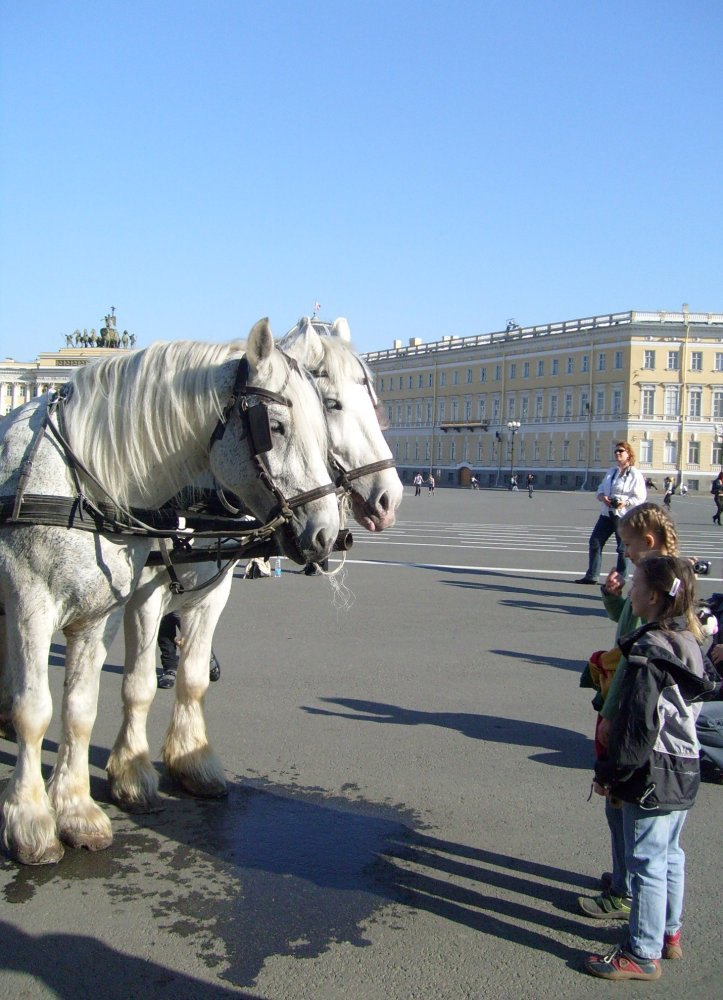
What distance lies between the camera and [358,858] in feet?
13.0

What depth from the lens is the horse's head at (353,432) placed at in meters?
5.09

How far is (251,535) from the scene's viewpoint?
399 cm

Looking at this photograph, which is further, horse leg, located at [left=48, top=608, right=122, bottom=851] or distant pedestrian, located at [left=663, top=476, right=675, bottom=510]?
A: distant pedestrian, located at [left=663, top=476, right=675, bottom=510]

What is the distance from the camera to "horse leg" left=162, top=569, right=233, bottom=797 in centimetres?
468

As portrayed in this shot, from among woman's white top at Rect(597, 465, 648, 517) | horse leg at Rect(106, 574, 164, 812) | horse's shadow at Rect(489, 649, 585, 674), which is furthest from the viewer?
woman's white top at Rect(597, 465, 648, 517)

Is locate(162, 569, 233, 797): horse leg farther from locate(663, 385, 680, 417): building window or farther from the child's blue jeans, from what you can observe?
locate(663, 385, 680, 417): building window

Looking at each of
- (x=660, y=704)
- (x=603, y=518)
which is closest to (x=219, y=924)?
(x=660, y=704)

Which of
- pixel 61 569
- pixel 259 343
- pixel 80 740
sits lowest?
pixel 80 740

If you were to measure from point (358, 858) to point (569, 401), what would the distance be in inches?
3554

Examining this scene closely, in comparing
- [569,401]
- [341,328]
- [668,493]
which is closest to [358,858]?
[341,328]

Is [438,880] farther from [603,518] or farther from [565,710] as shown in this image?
[603,518]

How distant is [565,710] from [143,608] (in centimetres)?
330

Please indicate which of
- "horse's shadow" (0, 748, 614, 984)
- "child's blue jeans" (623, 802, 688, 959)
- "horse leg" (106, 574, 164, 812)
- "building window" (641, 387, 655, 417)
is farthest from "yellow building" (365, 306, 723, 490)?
"child's blue jeans" (623, 802, 688, 959)

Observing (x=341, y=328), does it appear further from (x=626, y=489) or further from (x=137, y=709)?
(x=626, y=489)
